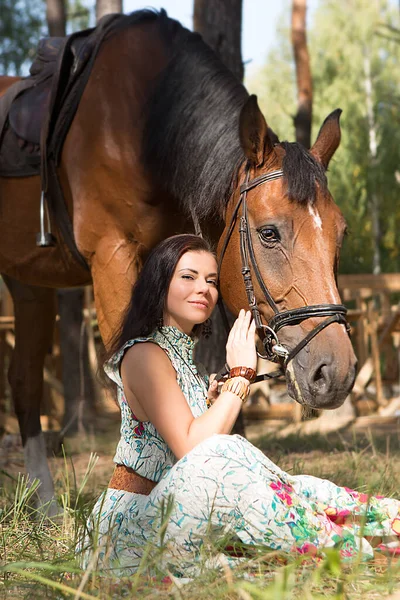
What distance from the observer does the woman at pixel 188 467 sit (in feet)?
6.92

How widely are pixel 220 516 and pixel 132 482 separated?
397mm

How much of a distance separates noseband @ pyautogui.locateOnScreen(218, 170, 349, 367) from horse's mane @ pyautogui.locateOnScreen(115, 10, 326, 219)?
0.18 m

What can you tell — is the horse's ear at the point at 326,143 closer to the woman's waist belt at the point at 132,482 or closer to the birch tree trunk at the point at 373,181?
the woman's waist belt at the point at 132,482

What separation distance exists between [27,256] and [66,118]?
807 millimetres

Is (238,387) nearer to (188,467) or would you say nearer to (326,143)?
(188,467)

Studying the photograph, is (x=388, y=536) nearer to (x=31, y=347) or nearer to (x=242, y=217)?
(x=242, y=217)

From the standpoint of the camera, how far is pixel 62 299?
25.2 ft

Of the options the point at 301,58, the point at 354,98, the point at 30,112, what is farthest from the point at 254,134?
the point at 354,98

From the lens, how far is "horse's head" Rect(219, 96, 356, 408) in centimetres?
246

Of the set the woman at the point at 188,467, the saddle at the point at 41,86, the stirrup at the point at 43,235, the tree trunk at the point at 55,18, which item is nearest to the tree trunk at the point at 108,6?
the tree trunk at the point at 55,18

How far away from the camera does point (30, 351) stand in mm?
4539

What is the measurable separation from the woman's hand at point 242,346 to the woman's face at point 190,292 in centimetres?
12

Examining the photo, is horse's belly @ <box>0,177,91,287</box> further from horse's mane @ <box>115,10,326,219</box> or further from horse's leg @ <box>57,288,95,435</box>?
horse's leg @ <box>57,288,95,435</box>

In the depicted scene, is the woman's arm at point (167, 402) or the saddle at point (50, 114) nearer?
the woman's arm at point (167, 402)
